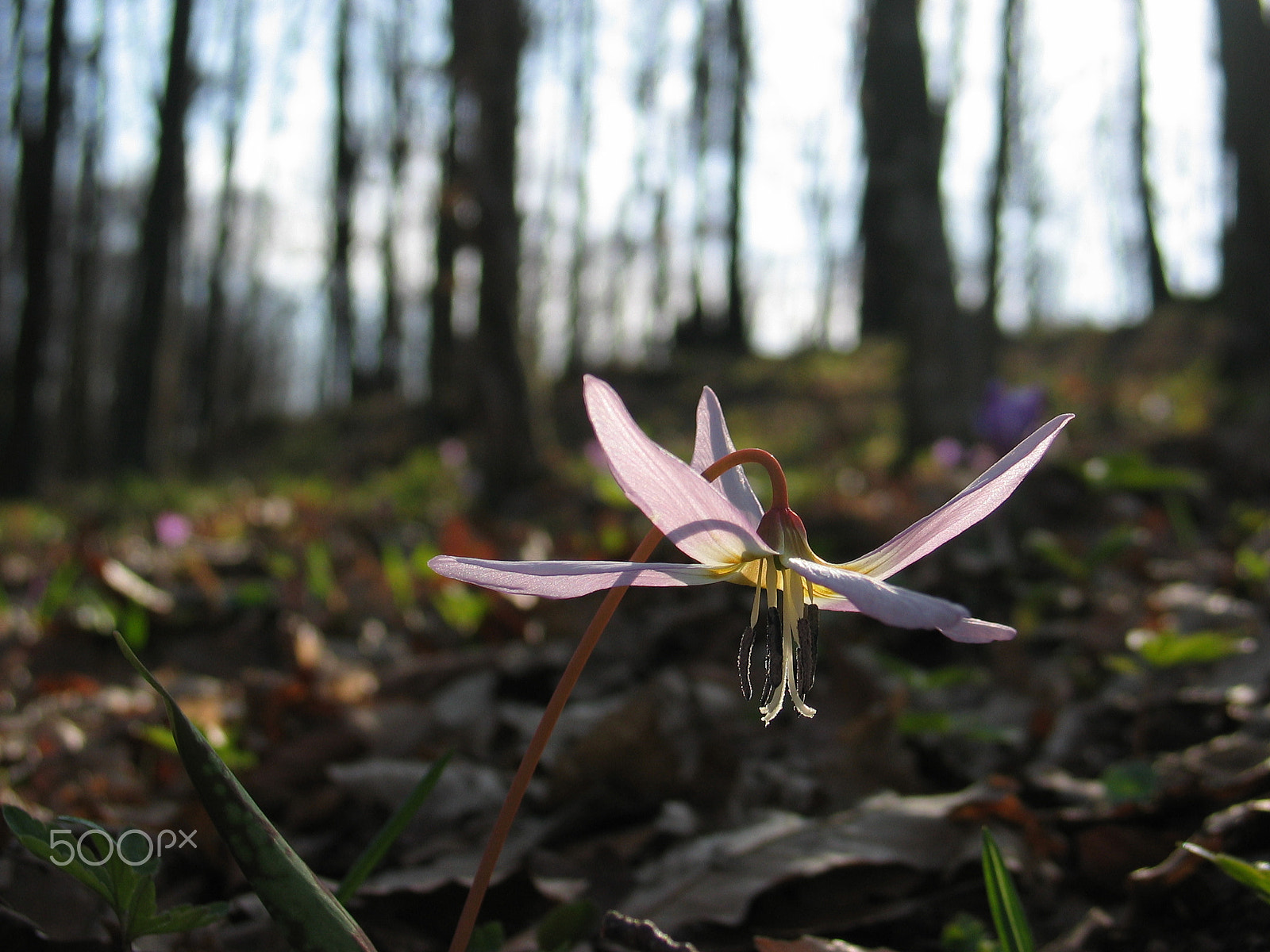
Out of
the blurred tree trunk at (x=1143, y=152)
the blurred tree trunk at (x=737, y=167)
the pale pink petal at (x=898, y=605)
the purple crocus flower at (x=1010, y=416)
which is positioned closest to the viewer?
the pale pink petal at (x=898, y=605)

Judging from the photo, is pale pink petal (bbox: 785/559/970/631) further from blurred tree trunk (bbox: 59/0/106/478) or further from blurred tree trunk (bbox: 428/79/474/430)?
blurred tree trunk (bbox: 59/0/106/478)

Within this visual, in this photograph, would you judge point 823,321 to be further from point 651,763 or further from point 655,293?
point 651,763

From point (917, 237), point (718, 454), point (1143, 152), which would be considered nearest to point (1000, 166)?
A: point (917, 237)

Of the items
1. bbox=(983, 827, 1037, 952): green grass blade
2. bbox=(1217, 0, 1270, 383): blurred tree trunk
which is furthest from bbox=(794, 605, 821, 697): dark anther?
bbox=(1217, 0, 1270, 383): blurred tree trunk

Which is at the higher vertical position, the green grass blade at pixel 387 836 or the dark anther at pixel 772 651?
the dark anther at pixel 772 651

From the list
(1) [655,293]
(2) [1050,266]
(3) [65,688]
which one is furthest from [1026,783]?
(2) [1050,266]

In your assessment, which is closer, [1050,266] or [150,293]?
[150,293]

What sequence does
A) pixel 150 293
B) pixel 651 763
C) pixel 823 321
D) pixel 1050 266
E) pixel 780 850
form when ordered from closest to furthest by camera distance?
pixel 780 850 < pixel 651 763 < pixel 150 293 < pixel 823 321 < pixel 1050 266

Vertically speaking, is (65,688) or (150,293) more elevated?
(150,293)

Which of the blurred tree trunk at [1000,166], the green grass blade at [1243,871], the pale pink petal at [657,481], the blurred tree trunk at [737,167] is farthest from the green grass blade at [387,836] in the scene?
the blurred tree trunk at [737,167]

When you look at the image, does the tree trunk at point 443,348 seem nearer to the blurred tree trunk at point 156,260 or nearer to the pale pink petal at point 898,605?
the blurred tree trunk at point 156,260
